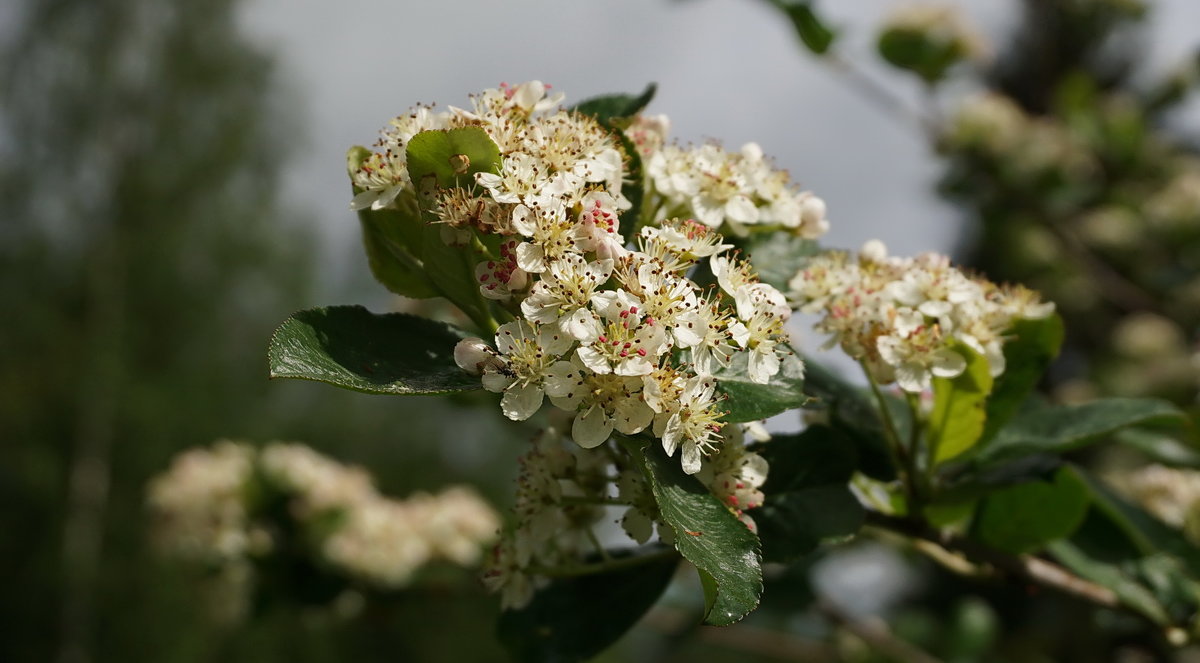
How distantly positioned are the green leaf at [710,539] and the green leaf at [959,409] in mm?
304

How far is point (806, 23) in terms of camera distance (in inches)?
46.9

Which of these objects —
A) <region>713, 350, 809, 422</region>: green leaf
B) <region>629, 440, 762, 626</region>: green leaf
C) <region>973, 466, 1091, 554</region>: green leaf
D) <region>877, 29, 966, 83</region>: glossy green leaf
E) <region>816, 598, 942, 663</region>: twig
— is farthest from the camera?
<region>877, 29, 966, 83</region>: glossy green leaf

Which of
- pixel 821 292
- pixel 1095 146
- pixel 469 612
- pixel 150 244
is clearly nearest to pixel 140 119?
pixel 150 244

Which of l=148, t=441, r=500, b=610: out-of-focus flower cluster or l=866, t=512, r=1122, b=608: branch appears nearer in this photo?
l=866, t=512, r=1122, b=608: branch

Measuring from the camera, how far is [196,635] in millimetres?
9047

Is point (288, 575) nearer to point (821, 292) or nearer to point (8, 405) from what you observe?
point (821, 292)

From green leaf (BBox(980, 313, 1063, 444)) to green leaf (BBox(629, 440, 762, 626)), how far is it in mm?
365

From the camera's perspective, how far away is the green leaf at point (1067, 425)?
89 cm

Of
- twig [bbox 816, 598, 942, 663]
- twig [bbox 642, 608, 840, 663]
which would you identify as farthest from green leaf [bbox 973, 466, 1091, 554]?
twig [bbox 642, 608, 840, 663]

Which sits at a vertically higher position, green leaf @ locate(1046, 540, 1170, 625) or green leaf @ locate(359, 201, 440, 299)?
green leaf @ locate(359, 201, 440, 299)

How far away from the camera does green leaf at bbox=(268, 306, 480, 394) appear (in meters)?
0.62

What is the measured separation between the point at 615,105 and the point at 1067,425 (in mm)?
550

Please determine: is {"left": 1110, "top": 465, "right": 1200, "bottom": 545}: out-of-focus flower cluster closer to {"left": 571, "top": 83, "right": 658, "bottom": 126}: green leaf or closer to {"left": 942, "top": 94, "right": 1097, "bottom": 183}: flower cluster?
{"left": 571, "top": 83, "right": 658, "bottom": 126}: green leaf

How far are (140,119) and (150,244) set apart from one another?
1510 millimetres
